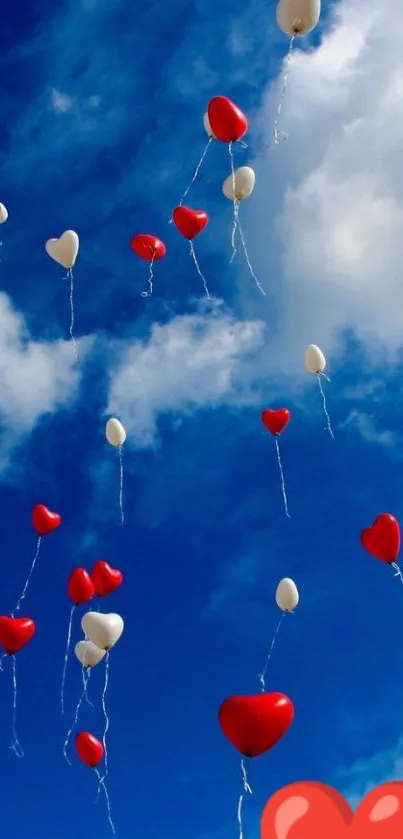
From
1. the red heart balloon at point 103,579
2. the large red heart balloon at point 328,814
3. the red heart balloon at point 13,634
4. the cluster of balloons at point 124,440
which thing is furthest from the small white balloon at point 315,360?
the large red heart balloon at point 328,814

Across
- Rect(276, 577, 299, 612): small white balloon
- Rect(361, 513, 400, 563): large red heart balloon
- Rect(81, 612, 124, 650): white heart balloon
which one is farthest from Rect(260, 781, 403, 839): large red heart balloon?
Rect(276, 577, 299, 612): small white balloon

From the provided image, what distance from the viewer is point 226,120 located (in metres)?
9.14

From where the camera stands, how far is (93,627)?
374 inches

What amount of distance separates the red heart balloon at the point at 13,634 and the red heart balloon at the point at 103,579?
104 centimetres

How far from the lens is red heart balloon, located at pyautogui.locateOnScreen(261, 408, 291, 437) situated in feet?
38.5

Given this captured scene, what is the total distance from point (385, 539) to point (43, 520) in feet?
15.5

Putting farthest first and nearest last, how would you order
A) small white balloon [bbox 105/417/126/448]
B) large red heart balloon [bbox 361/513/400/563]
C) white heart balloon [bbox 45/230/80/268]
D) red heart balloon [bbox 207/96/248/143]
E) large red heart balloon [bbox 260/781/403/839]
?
small white balloon [bbox 105/417/126/448] → white heart balloon [bbox 45/230/80/268] → large red heart balloon [bbox 361/513/400/563] → red heart balloon [bbox 207/96/248/143] → large red heart balloon [bbox 260/781/403/839]

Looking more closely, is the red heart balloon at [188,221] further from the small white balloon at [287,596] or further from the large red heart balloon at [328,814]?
the large red heart balloon at [328,814]

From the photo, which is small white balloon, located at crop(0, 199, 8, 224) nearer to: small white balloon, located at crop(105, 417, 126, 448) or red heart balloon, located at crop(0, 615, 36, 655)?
small white balloon, located at crop(105, 417, 126, 448)

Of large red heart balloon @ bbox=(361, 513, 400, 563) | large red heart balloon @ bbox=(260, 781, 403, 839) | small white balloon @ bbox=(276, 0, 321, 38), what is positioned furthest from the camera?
large red heart balloon @ bbox=(361, 513, 400, 563)

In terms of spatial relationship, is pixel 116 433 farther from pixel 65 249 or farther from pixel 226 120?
pixel 226 120

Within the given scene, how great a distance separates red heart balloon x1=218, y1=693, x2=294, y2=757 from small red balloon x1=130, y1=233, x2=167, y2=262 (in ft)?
20.2

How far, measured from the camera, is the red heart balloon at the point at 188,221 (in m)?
10.4

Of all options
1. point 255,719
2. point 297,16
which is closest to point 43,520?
point 255,719
